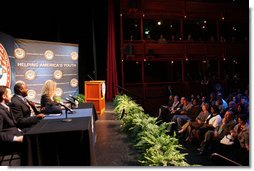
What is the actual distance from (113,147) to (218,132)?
2.36m

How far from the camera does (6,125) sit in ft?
10.7

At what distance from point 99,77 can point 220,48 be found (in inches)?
255

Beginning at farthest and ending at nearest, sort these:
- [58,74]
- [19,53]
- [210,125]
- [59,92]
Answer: [59,92] < [58,74] < [19,53] < [210,125]

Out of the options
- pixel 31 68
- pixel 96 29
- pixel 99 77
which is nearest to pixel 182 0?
pixel 96 29

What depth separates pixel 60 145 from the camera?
3045mm

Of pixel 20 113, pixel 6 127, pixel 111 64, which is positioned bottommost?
pixel 6 127

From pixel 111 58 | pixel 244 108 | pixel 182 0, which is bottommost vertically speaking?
pixel 244 108

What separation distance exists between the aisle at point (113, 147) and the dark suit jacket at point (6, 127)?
4.26ft

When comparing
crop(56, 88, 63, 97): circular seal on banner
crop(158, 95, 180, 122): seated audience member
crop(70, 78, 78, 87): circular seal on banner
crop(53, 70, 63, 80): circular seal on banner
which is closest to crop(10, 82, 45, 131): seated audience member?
crop(53, 70, 63, 80): circular seal on banner

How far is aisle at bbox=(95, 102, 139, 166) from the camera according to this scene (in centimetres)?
392

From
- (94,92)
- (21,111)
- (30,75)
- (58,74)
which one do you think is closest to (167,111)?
(94,92)

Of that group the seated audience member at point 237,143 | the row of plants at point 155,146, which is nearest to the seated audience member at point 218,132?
the seated audience member at point 237,143

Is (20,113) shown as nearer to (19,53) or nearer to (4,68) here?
(4,68)

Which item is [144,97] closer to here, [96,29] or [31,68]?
[96,29]
